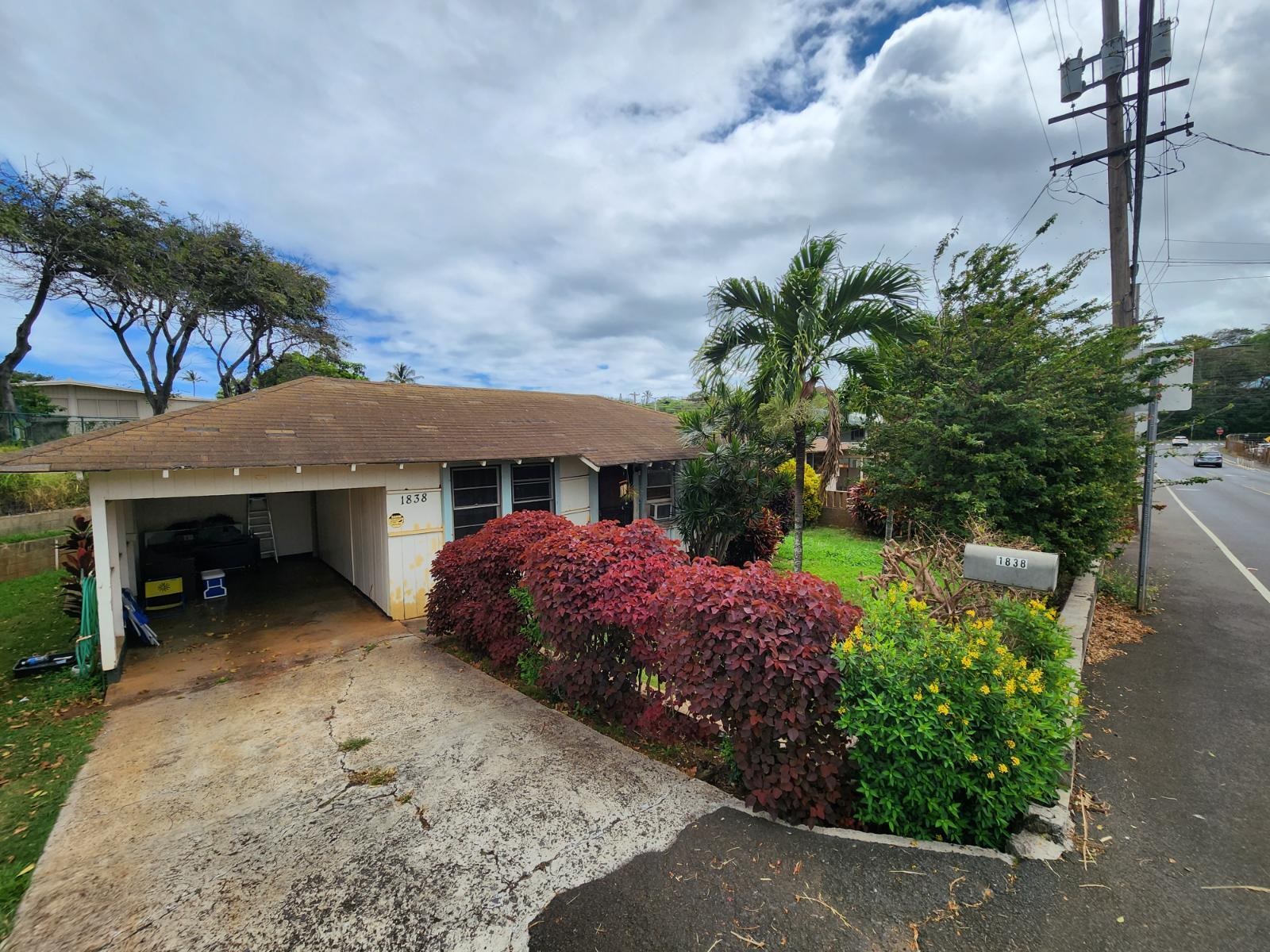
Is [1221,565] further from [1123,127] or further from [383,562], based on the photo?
[383,562]

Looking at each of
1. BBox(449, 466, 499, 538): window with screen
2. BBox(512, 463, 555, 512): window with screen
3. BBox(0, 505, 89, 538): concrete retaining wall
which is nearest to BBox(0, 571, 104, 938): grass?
BBox(449, 466, 499, 538): window with screen

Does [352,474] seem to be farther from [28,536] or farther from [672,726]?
[28,536]

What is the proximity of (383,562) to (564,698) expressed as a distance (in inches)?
191

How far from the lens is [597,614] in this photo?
4.05m

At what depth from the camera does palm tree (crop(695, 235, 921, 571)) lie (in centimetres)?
773

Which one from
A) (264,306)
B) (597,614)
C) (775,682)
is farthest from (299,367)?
(775,682)

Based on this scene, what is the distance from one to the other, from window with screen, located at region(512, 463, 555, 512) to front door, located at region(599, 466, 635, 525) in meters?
1.72

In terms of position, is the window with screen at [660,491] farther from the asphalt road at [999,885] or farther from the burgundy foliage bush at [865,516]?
the asphalt road at [999,885]

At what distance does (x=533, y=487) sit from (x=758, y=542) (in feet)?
17.7

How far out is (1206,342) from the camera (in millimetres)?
6324

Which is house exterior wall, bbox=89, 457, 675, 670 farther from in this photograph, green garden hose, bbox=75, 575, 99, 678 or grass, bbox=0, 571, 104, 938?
grass, bbox=0, 571, 104, 938

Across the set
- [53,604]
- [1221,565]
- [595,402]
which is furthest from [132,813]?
[1221,565]

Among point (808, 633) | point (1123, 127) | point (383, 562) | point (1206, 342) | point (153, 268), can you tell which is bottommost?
point (383, 562)

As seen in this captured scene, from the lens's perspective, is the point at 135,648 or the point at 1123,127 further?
the point at 1123,127
